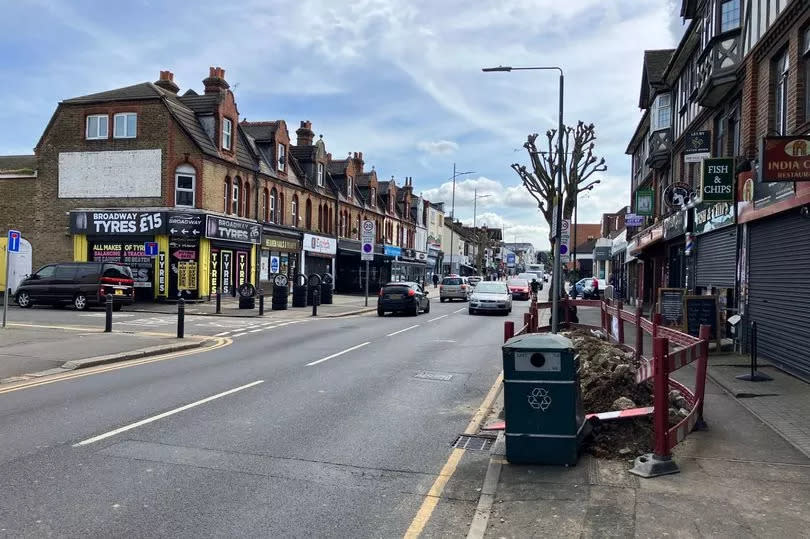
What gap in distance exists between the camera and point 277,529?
441 centimetres

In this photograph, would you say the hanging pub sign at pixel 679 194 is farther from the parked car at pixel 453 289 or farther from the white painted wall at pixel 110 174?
the white painted wall at pixel 110 174

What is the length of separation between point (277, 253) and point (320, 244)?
5.76 meters

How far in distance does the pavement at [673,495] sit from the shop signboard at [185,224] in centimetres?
2496

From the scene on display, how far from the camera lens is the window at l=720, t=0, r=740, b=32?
15297 mm

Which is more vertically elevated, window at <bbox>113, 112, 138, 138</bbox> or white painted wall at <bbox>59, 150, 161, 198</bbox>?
window at <bbox>113, 112, 138, 138</bbox>

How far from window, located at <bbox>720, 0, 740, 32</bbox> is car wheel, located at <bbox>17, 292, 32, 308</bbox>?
25449 millimetres

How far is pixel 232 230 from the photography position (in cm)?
3095

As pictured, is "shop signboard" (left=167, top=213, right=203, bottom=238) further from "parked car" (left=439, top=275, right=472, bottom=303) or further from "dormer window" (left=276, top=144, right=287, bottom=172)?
"parked car" (left=439, top=275, right=472, bottom=303)

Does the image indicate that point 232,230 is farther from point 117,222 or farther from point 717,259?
point 717,259

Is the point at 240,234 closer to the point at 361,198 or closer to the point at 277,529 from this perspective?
the point at 361,198

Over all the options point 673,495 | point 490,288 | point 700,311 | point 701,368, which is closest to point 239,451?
point 673,495

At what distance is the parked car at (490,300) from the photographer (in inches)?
1079

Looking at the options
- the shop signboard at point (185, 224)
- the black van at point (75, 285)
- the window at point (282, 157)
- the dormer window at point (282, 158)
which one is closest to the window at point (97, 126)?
the shop signboard at point (185, 224)

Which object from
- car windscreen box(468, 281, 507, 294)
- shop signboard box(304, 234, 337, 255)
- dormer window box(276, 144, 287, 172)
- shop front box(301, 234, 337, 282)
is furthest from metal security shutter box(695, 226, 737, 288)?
shop front box(301, 234, 337, 282)
